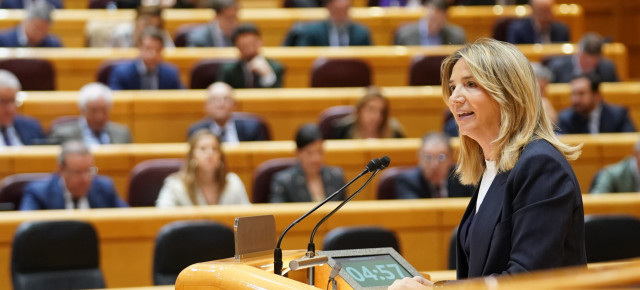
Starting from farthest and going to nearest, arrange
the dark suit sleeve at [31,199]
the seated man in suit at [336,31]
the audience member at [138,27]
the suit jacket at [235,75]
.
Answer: the seated man in suit at [336,31]
the audience member at [138,27]
the suit jacket at [235,75]
the dark suit sleeve at [31,199]

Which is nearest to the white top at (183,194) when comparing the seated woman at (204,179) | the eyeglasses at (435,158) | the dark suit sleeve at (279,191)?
the seated woman at (204,179)

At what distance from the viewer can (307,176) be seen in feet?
11.8

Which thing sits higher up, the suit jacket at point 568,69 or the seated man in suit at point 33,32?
the seated man in suit at point 33,32

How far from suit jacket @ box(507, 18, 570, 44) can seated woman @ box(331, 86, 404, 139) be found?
1416 millimetres

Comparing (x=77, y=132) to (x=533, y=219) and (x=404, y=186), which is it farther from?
(x=533, y=219)

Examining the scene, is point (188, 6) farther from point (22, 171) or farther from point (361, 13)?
point (22, 171)

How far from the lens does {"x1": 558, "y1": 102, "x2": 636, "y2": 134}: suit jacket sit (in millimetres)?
4402

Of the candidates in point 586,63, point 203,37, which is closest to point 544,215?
point 586,63

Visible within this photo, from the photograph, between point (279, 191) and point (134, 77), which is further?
point (134, 77)

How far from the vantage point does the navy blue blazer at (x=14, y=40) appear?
4836 millimetres

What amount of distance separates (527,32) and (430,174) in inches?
77.8

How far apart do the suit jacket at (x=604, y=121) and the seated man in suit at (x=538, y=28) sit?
0.93 metres

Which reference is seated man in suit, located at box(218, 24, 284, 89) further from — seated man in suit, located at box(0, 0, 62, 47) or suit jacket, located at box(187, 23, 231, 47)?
seated man in suit, located at box(0, 0, 62, 47)

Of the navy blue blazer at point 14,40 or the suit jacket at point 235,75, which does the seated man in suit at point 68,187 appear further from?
the navy blue blazer at point 14,40
